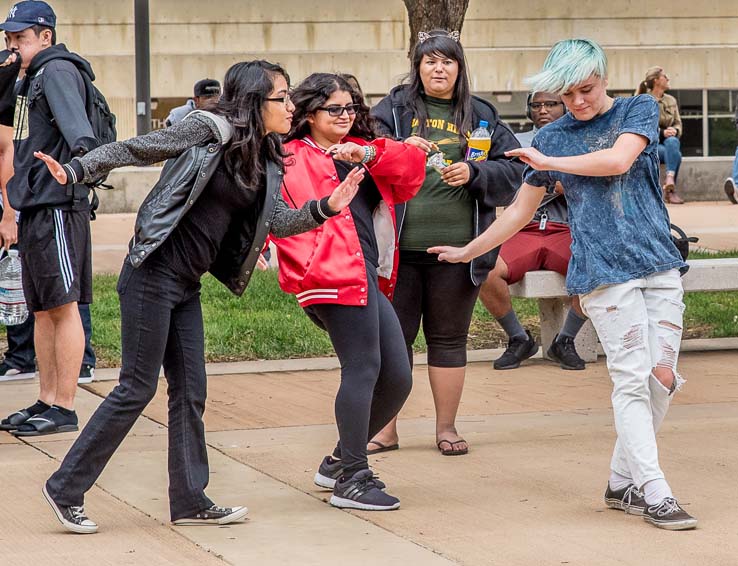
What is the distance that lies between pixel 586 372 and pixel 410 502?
3.39m

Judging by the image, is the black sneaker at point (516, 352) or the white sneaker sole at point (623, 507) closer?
the white sneaker sole at point (623, 507)

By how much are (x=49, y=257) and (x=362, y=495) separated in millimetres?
2279

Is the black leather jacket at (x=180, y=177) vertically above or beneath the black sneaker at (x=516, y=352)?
above

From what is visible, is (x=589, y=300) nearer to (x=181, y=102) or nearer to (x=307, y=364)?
(x=307, y=364)

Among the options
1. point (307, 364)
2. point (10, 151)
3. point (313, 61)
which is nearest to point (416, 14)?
point (307, 364)

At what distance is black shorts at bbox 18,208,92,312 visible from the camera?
6754 millimetres

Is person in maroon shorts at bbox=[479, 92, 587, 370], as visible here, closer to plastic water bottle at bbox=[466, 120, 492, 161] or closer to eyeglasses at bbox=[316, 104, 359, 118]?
plastic water bottle at bbox=[466, 120, 492, 161]

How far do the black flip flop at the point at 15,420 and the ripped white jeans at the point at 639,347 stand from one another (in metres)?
3.12

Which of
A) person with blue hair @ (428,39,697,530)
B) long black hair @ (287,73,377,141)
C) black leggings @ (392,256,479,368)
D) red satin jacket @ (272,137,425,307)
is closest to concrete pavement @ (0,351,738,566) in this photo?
person with blue hair @ (428,39,697,530)

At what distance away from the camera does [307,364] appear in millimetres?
8891

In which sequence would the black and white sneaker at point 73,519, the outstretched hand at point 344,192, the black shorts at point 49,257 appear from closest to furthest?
the outstretched hand at point 344,192 → the black and white sneaker at point 73,519 → the black shorts at point 49,257

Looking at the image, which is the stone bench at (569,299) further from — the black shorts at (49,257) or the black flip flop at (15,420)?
the black flip flop at (15,420)

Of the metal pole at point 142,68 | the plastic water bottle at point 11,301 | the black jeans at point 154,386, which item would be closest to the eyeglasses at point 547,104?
the plastic water bottle at point 11,301

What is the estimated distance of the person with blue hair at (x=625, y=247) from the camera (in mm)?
5090
